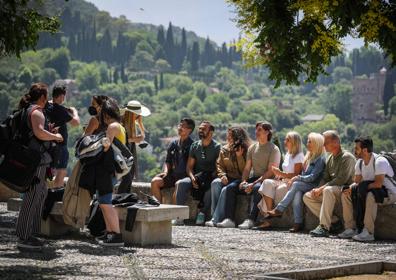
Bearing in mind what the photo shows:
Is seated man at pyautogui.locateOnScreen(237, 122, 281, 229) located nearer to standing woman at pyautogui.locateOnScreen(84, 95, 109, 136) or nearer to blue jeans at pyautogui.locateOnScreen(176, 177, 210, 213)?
blue jeans at pyautogui.locateOnScreen(176, 177, 210, 213)

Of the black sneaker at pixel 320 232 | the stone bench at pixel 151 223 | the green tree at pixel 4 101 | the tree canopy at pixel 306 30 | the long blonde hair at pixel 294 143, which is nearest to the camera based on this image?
the tree canopy at pixel 306 30

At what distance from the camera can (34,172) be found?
8.33 metres

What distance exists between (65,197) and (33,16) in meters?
1.78

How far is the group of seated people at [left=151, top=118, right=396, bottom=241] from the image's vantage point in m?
10.5

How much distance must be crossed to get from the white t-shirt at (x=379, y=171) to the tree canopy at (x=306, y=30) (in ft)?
10.3

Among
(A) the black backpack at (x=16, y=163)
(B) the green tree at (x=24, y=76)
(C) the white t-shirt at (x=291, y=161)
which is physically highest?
(B) the green tree at (x=24, y=76)

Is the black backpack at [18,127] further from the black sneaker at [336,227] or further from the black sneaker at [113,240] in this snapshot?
the black sneaker at [336,227]

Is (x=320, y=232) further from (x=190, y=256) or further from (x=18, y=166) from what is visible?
(x=18, y=166)

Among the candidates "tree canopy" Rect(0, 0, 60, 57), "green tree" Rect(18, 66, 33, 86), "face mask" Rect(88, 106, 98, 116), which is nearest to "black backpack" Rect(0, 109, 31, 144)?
"tree canopy" Rect(0, 0, 60, 57)

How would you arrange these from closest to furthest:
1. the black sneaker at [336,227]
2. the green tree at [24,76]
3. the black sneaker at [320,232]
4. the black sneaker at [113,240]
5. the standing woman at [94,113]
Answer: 1. the black sneaker at [113,240]
2. the standing woman at [94,113]
3. the black sneaker at [320,232]
4. the black sneaker at [336,227]
5. the green tree at [24,76]

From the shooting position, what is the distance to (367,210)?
1036 cm

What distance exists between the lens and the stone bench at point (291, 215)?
1051 cm

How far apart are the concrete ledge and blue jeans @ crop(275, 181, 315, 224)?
3263 millimetres

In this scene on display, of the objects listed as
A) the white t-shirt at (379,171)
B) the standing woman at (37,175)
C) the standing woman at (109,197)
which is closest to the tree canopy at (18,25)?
the standing woman at (37,175)
